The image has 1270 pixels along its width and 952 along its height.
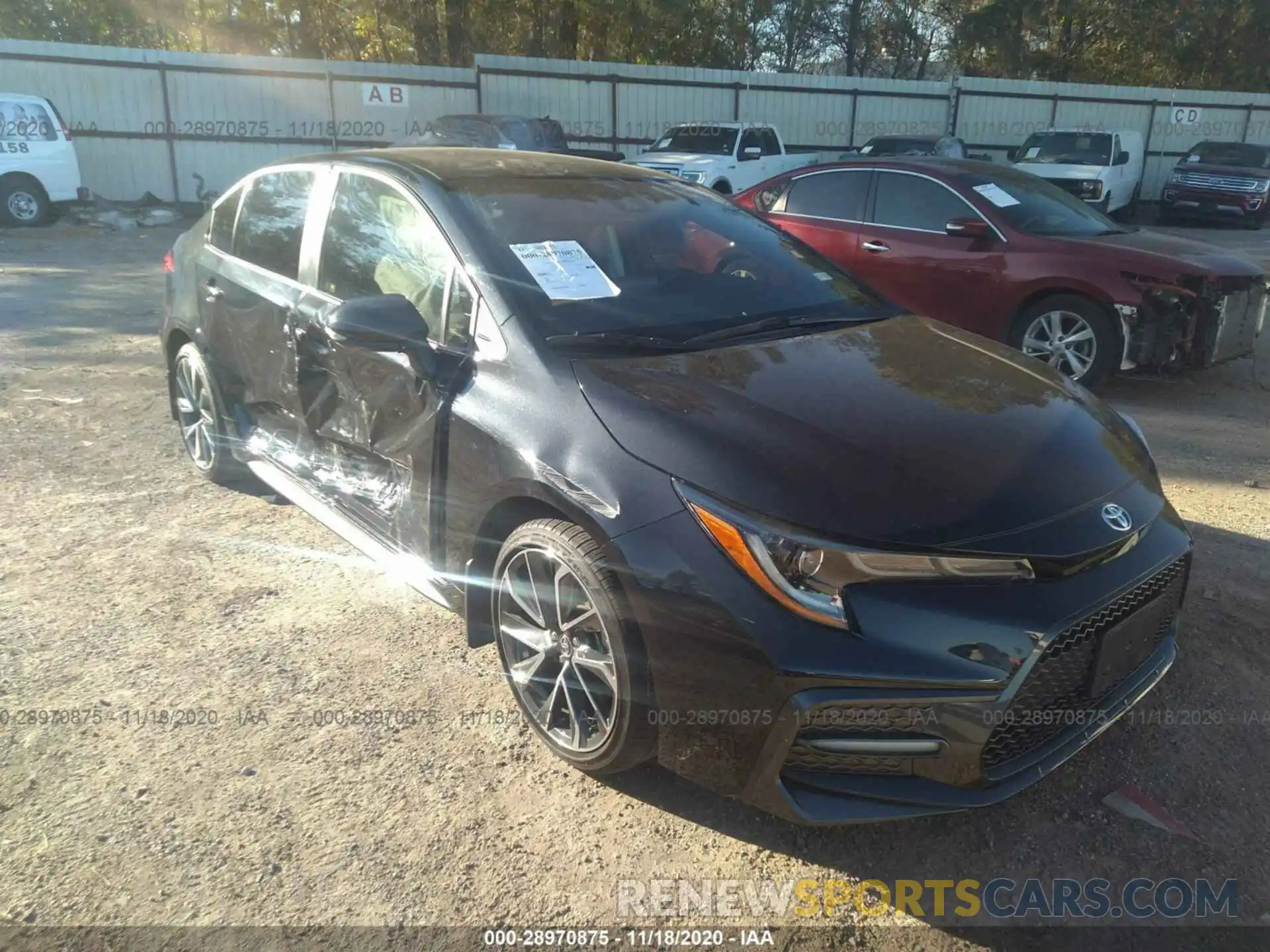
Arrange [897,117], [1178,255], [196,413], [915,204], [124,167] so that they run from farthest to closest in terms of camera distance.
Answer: [897,117]
[124,167]
[915,204]
[1178,255]
[196,413]

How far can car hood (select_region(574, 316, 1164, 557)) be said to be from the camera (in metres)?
2.28

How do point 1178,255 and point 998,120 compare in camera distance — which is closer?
point 1178,255

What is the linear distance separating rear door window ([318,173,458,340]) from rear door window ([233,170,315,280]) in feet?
0.90

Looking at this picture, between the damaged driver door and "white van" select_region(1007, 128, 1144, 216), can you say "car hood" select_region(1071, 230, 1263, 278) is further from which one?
"white van" select_region(1007, 128, 1144, 216)

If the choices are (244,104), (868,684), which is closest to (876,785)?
(868,684)

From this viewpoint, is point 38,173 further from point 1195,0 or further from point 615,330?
point 1195,0

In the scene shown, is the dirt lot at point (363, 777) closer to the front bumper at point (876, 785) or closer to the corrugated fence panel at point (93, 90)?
the front bumper at point (876, 785)

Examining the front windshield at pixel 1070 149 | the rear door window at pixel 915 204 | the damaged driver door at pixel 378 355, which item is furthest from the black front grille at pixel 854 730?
the front windshield at pixel 1070 149

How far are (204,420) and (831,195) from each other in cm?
503

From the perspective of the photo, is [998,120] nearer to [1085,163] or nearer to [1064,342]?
[1085,163]

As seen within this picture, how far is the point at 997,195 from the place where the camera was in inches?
269

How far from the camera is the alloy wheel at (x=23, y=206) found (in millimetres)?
14289

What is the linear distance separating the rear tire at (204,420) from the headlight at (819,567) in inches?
119

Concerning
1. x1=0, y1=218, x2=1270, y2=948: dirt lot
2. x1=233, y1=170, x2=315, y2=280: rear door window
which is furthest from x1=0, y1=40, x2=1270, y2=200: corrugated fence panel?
x1=0, y1=218, x2=1270, y2=948: dirt lot
